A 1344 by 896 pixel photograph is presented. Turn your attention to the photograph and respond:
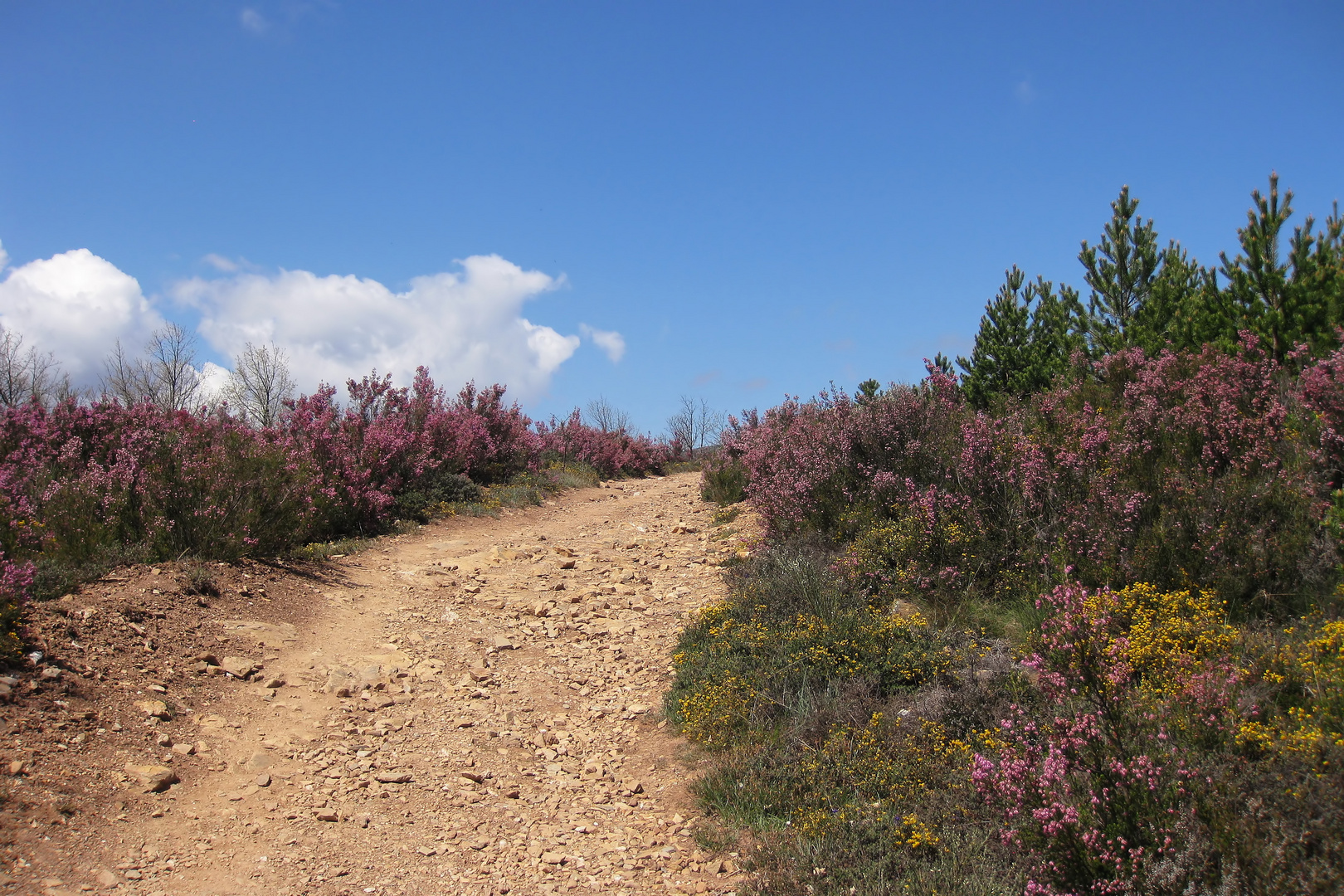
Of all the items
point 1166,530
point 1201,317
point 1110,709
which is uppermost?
point 1201,317

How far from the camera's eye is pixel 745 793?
444 centimetres

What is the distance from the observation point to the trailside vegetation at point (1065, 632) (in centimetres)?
311

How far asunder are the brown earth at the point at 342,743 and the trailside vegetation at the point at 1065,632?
64 cm

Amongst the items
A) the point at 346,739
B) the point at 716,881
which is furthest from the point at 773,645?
the point at 346,739

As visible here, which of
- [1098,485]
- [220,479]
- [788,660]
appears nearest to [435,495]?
[220,479]

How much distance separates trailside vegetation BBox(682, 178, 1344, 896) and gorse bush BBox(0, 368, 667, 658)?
16.3ft

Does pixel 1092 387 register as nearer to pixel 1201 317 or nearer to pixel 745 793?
pixel 1201 317

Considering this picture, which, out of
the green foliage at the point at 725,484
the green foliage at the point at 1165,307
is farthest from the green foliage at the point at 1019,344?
the green foliage at the point at 725,484

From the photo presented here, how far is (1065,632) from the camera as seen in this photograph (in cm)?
371

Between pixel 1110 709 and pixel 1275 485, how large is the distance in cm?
308

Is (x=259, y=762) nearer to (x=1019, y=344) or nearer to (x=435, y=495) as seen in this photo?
(x=435, y=495)

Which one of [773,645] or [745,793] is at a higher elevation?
[773,645]

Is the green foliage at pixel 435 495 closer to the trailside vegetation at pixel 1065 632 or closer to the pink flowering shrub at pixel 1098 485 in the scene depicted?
the trailside vegetation at pixel 1065 632

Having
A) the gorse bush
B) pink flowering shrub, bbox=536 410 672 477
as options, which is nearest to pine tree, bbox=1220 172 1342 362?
the gorse bush
